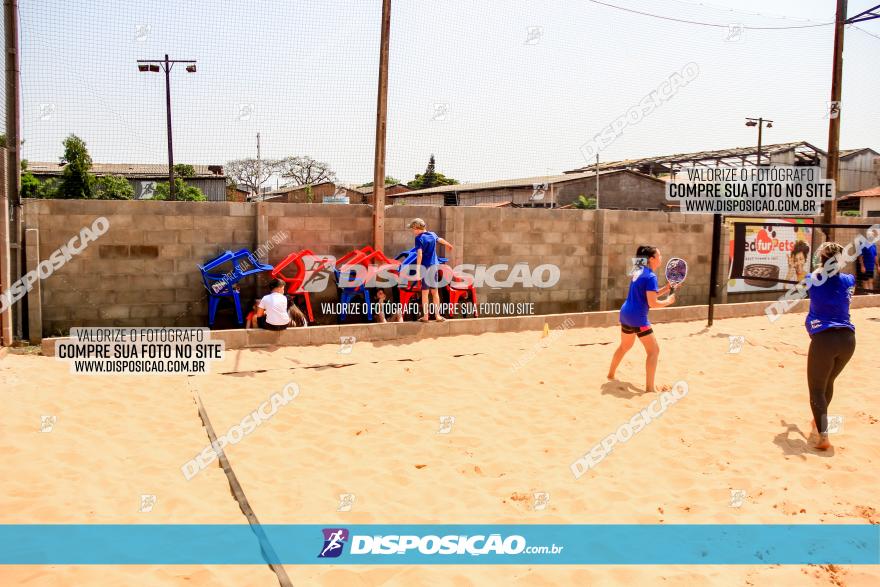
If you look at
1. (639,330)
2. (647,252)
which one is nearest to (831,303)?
(647,252)

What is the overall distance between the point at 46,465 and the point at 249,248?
5.32 metres

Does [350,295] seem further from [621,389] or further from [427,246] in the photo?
[621,389]

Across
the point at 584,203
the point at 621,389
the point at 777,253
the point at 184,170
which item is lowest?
the point at 621,389

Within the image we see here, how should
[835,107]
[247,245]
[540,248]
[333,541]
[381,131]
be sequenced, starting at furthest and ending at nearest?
[835,107], [540,248], [381,131], [247,245], [333,541]

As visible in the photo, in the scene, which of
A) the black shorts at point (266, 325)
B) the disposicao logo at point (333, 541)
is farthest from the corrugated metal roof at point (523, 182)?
the disposicao logo at point (333, 541)

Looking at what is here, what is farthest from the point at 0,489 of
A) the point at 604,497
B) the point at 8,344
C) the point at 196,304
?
the point at 196,304

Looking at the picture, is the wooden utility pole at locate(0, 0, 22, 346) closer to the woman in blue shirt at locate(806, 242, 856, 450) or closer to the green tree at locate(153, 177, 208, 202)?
the woman in blue shirt at locate(806, 242, 856, 450)

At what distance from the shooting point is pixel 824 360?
5.16 metres

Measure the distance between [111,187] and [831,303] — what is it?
104 feet

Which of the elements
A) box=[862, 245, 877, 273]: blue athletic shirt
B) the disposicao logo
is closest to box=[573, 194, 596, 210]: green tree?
box=[862, 245, 877, 273]: blue athletic shirt

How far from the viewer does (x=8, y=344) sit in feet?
25.6

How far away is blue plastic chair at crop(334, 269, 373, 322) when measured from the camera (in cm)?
966

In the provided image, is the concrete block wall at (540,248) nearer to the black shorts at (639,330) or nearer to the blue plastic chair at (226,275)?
the blue plastic chair at (226,275)
